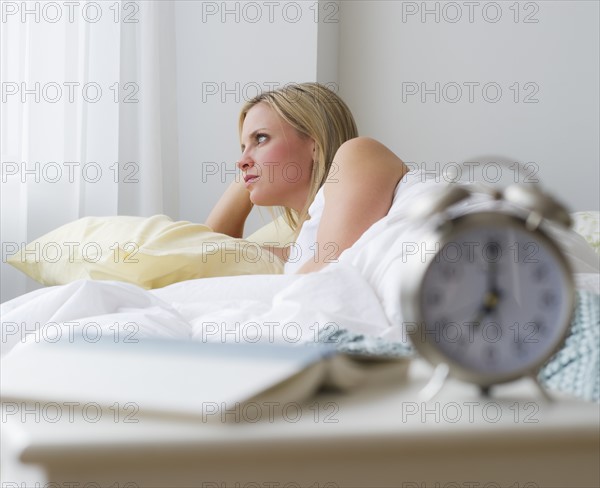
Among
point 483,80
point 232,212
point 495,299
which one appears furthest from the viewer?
point 483,80

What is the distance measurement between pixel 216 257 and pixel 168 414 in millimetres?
1417

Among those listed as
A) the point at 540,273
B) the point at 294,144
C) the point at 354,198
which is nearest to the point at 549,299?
the point at 540,273

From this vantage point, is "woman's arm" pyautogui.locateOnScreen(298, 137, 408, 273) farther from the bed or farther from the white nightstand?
the white nightstand

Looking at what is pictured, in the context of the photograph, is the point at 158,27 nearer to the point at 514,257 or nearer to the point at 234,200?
the point at 234,200

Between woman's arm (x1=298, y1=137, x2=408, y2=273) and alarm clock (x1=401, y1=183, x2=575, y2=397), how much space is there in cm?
86

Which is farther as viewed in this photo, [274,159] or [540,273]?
[274,159]

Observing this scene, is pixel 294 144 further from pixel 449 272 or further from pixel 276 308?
pixel 449 272

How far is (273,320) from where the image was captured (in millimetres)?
841

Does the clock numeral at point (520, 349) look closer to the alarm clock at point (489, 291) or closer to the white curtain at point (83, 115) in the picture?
the alarm clock at point (489, 291)

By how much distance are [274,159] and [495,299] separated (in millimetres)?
1552

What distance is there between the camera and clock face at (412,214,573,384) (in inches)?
20.2

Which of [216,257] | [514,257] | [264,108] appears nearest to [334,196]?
[216,257]

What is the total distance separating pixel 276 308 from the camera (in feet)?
2.85

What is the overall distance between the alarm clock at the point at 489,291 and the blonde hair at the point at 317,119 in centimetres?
150
